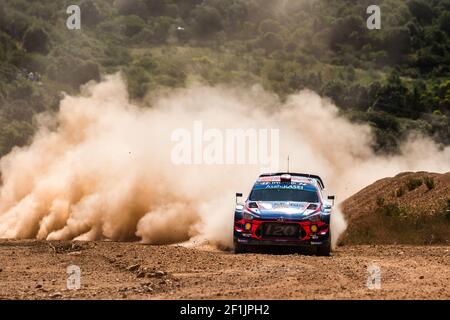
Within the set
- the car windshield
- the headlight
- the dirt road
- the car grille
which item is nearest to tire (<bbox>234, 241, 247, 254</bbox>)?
the dirt road

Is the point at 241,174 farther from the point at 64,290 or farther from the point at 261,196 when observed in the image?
the point at 64,290

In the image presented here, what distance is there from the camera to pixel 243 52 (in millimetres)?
94625

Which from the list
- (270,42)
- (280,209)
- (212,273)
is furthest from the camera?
(270,42)

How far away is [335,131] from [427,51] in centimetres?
4769

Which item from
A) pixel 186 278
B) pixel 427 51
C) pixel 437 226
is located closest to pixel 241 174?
pixel 437 226

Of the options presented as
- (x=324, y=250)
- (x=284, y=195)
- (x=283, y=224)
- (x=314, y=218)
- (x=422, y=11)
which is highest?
(x=422, y=11)

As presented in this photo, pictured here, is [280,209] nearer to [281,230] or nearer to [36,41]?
[281,230]

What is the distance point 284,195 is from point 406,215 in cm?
538

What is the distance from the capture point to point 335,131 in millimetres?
42562

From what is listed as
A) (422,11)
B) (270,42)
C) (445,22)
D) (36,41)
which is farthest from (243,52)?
(36,41)

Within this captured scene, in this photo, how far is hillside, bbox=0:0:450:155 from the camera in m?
67.8

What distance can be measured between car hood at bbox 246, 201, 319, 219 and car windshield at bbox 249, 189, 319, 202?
402 millimetres

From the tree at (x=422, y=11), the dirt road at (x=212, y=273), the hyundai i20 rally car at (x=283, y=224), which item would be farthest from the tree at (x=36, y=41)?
the hyundai i20 rally car at (x=283, y=224)

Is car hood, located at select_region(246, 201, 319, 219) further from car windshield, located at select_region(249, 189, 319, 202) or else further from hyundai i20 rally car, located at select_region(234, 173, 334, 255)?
car windshield, located at select_region(249, 189, 319, 202)
